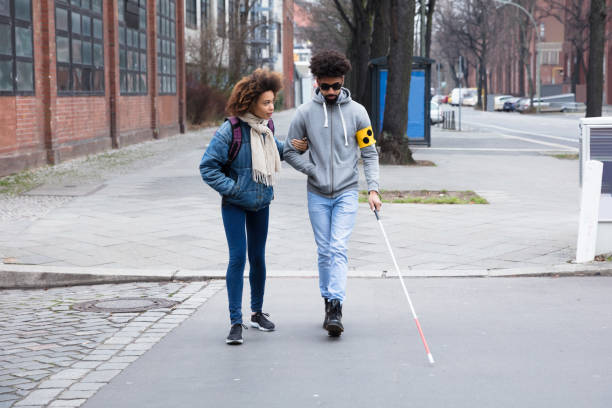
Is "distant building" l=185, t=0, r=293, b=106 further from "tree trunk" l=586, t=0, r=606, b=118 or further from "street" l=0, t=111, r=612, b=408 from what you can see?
"tree trunk" l=586, t=0, r=606, b=118

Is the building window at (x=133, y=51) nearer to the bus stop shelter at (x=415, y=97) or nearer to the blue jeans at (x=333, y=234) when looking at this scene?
the bus stop shelter at (x=415, y=97)

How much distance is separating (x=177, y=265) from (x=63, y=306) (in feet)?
4.94

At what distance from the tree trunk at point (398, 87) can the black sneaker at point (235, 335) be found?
44.8 ft

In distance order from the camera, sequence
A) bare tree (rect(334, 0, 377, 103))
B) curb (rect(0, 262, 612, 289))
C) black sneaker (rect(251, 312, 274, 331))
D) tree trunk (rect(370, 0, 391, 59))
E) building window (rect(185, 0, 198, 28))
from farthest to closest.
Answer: building window (rect(185, 0, 198, 28)) < bare tree (rect(334, 0, 377, 103)) < tree trunk (rect(370, 0, 391, 59)) < curb (rect(0, 262, 612, 289)) < black sneaker (rect(251, 312, 274, 331))

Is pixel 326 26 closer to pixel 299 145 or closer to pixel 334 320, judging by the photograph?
pixel 299 145

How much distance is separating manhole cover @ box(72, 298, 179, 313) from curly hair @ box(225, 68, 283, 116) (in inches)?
71.0

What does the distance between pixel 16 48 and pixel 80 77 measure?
452 cm

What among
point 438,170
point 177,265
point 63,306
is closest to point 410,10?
point 438,170

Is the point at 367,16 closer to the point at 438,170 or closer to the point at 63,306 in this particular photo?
the point at 438,170

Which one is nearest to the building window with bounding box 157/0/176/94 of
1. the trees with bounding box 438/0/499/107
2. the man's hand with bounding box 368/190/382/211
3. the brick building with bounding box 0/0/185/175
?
the brick building with bounding box 0/0/185/175

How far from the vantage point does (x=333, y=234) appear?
5.79 meters

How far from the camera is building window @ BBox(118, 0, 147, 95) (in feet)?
85.3

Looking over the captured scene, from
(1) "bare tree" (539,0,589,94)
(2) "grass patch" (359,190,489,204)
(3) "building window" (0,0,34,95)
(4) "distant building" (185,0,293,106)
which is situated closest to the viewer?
(2) "grass patch" (359,190,489,204)

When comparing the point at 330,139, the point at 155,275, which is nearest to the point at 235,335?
the point at 330,139
